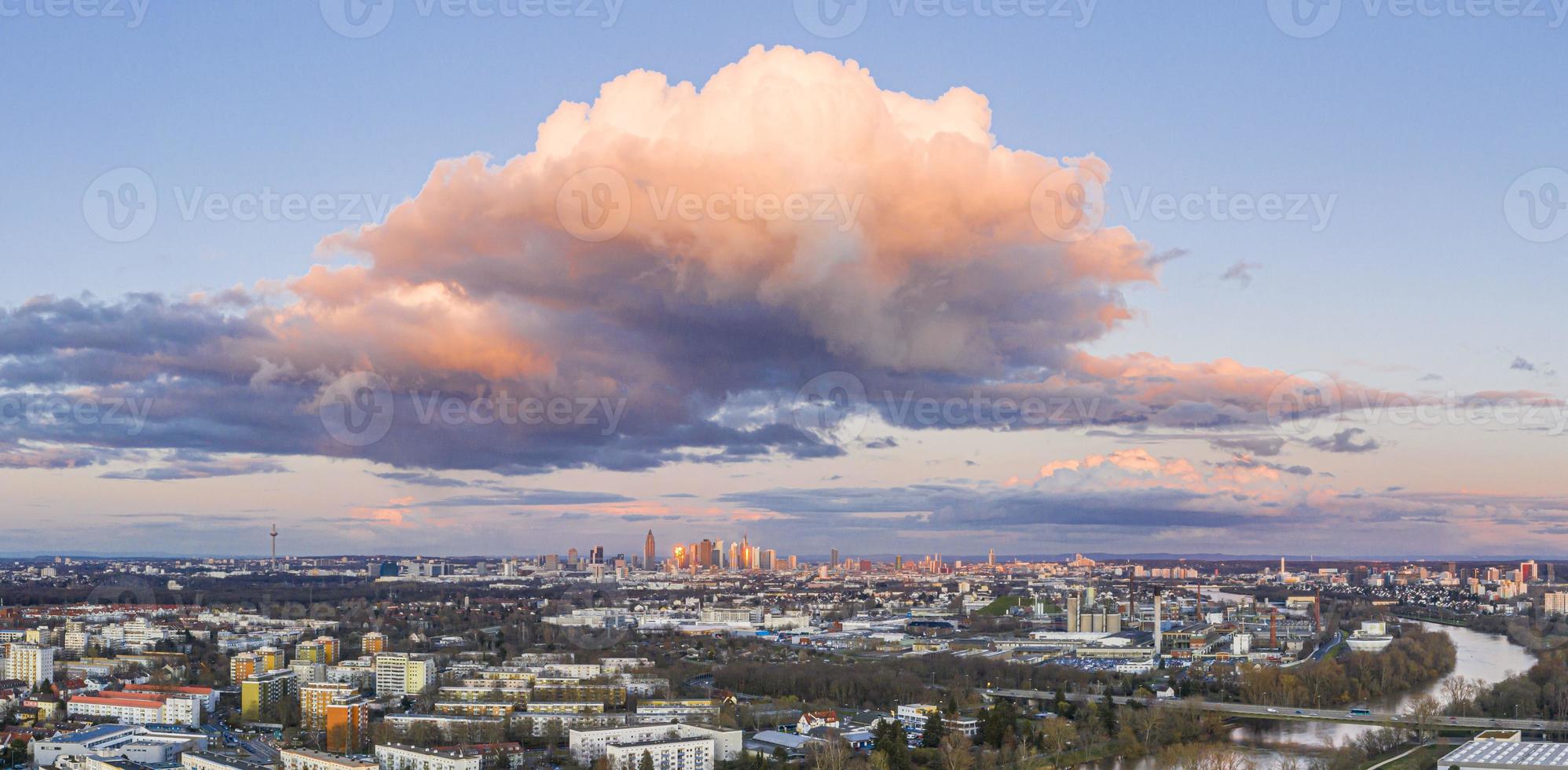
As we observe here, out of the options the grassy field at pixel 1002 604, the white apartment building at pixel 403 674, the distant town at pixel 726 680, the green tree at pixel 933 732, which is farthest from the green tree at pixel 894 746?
the grassy field at pixel 1002 604

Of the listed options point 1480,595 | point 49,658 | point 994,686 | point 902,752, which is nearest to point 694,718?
point 902,752

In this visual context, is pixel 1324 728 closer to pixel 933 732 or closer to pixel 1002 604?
pixel 933 732

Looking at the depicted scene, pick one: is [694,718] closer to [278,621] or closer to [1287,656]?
[1287,656]

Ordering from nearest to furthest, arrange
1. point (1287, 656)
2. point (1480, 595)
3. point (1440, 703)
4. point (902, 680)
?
point (1440, 703), point (902, 680), point (1287, 656), point (1480, 595)

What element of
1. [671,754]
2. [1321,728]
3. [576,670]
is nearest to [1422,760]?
[1321,728]

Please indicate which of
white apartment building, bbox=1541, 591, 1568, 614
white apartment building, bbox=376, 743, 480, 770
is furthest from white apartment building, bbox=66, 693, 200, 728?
white apartment building, bbox=1541, 591, 1568, 614

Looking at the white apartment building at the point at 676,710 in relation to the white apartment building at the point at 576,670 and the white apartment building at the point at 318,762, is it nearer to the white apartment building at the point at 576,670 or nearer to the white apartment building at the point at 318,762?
the white apartment building at the point at 576,670

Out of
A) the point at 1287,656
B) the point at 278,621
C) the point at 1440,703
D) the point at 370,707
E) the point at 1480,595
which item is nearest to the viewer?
the point at 370,707
